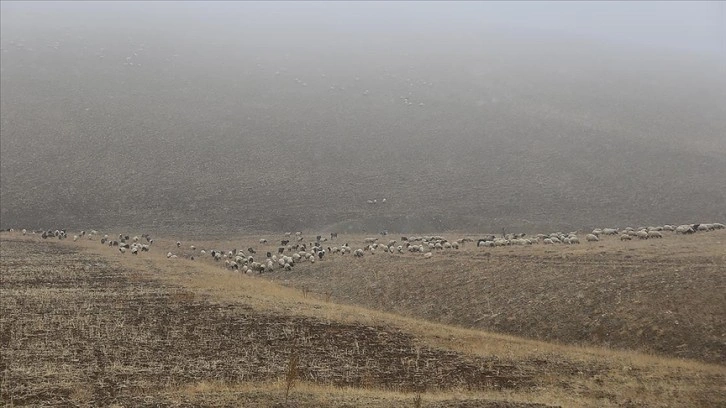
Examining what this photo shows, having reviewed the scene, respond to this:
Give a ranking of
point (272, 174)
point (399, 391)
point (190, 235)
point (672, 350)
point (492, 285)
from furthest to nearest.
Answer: point (272, 174) < point (190, 235) < point (492, 285) < point (672, 350) < point (399, 391)

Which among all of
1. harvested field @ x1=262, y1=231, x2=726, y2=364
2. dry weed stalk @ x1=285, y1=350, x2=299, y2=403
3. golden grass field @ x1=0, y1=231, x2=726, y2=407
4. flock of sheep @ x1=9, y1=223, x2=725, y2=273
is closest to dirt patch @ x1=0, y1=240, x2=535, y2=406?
golden grass field @ x1=0, y1=231, x2=726, y2=407

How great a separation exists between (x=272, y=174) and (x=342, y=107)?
23.6m

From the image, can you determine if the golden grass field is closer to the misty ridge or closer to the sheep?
the sheep

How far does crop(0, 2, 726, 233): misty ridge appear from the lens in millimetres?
51719

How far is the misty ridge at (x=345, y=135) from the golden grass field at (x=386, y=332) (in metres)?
19.3

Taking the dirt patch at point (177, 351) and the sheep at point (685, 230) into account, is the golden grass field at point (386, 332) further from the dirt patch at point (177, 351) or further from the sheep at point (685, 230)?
the sheep at point (685, 230)

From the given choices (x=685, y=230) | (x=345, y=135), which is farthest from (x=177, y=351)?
(x=345, y=135)

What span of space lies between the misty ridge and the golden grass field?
759 inches

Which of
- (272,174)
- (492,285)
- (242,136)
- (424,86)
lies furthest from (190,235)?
(424,86)

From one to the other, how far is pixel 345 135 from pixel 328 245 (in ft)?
104

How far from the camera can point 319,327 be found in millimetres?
21750

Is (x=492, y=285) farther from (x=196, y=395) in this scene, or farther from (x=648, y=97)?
(x=648, y=97)

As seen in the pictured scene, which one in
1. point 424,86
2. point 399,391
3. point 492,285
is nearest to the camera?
point 399,391

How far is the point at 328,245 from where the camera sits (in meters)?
41.0
